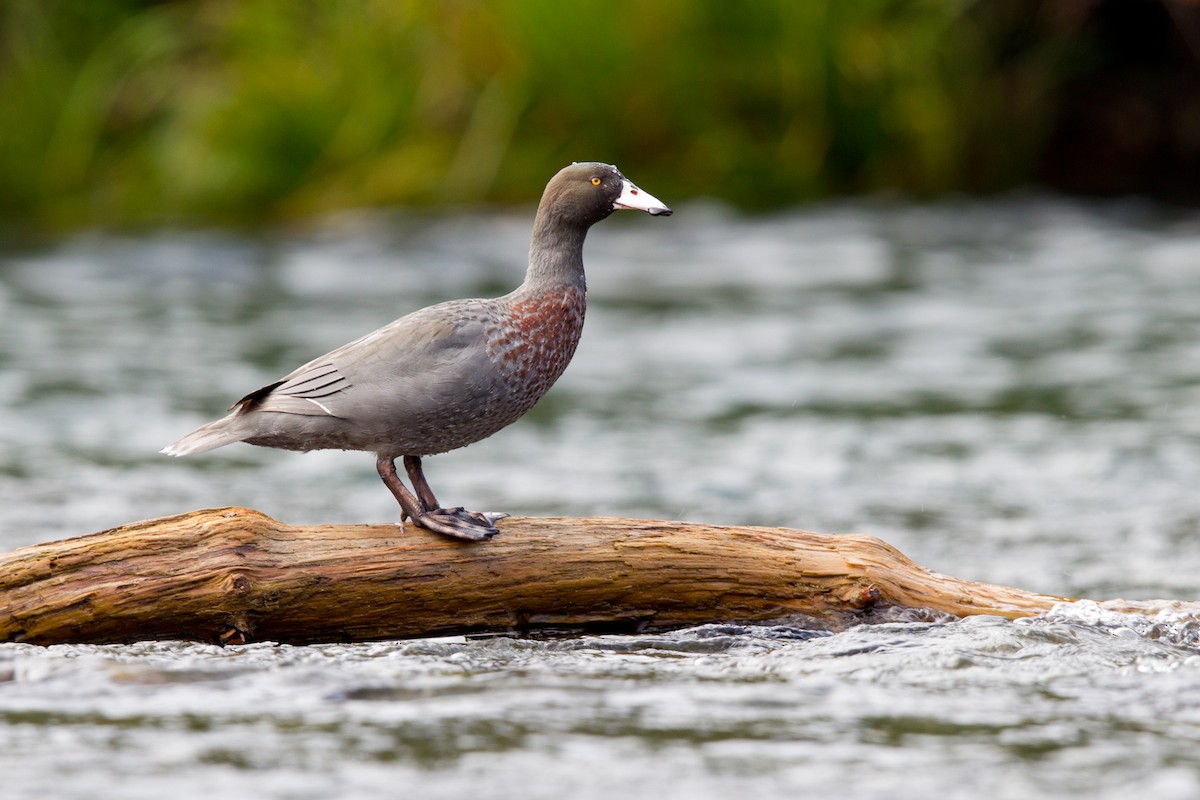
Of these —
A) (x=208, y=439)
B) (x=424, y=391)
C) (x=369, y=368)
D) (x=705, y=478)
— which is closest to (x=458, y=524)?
(x=424, y=391)

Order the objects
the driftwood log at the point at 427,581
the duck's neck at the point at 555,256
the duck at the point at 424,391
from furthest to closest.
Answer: the duck's neck at the point at 555,256 < the duck at the point at 424,391 < the driftwood log at the point at 427,581

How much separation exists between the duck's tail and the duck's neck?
1.04 m

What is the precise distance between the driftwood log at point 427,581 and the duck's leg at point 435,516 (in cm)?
6

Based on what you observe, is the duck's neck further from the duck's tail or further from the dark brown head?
the duck's tail

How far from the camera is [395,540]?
4676 mm

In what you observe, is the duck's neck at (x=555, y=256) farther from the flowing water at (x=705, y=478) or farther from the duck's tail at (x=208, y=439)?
the flowing water at (x=705, y=478)

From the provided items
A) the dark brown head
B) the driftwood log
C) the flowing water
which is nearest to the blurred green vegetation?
the flowing water

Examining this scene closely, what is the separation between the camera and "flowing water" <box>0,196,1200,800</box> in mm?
3684

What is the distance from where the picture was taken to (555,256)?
5.03 metres

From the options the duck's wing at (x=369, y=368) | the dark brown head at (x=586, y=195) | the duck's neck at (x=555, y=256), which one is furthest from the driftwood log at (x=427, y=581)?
the dark brown head at (x=586, y=195)

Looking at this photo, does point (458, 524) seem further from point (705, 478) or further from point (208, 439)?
point (705, 478)

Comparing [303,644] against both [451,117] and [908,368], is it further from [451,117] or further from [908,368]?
[451,117]

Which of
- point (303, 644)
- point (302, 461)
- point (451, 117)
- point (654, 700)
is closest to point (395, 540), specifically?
point (303, 644)

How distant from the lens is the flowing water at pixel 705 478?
3.68 m
